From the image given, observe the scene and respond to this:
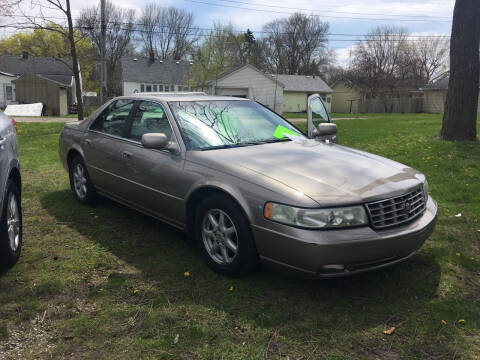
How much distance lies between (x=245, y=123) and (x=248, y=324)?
2245 mm

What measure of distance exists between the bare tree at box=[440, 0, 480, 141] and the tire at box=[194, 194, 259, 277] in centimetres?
768

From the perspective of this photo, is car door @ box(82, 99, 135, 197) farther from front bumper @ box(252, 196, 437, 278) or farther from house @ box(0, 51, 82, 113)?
house @ box(0, 51, 82, 113)

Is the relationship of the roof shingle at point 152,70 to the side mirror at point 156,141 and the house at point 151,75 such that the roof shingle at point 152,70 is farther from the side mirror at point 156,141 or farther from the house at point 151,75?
the side mirror at point 156,141

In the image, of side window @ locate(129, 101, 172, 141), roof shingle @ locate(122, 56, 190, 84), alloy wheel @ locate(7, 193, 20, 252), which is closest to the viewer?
alloy wheel @ locate(7, 193, 20, 252)

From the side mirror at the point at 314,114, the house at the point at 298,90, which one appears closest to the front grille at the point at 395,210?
the side mirror at the point at 314,114

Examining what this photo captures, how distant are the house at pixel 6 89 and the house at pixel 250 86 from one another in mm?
17951

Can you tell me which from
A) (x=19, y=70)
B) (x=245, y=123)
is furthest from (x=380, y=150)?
(x=19, y=70)

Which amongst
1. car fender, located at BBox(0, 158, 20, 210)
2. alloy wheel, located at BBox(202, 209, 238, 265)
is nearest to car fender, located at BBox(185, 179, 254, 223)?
alloy wheel, located at BBox(202, 209, 238, 265)

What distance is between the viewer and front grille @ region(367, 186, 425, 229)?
3.23 m

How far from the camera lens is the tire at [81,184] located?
5.62 m

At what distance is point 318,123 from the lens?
6.03m

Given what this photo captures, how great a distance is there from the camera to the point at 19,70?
44844 millimetres

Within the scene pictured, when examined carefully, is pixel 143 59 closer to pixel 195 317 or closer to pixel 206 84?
pixel 206 84

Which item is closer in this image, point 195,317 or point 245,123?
point 195,317
